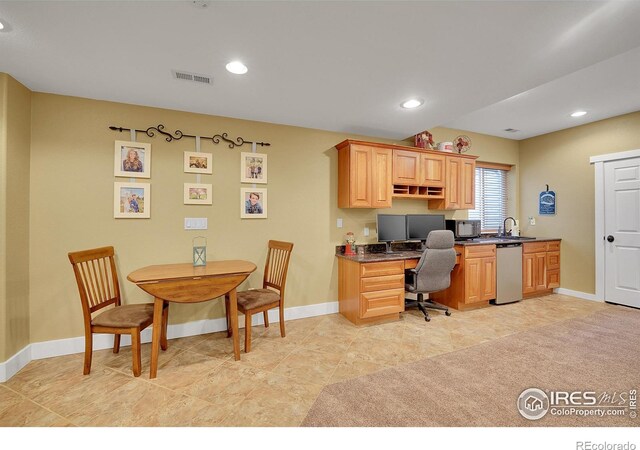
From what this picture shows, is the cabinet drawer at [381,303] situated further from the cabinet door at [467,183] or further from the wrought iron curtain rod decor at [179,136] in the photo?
the wrought iron curtain rod decor at [179,136]

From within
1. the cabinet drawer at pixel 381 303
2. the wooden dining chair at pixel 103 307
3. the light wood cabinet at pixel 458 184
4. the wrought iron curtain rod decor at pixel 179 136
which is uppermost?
the wrought iron curtain rod decor at pixel 179 136

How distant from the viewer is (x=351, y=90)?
244cm

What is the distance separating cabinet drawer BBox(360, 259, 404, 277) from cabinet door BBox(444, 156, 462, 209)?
131cm

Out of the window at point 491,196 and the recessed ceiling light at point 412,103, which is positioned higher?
the recessed ceiling light at point 412,103

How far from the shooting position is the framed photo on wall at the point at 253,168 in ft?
10.1

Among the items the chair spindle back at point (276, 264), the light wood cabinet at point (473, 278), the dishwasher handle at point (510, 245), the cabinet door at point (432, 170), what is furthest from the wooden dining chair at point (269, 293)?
the dishwasher handle at point (510, 245)

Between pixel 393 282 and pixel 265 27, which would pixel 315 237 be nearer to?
pixel 393 282

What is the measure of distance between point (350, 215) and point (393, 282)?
104 cm

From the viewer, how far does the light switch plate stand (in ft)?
9.36

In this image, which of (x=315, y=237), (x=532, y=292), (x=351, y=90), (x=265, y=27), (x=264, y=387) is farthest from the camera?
(x=532, y=292)

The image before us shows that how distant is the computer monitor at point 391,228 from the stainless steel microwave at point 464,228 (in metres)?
0.80

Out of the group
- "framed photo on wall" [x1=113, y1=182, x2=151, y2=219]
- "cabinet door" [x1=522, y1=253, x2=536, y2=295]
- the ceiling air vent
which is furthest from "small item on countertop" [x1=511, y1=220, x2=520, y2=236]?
"framed photo on wall" [x1=113, y1=182, x2=151, y2=219]

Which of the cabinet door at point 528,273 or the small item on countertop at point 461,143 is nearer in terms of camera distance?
the cabinet door at point 528,273
